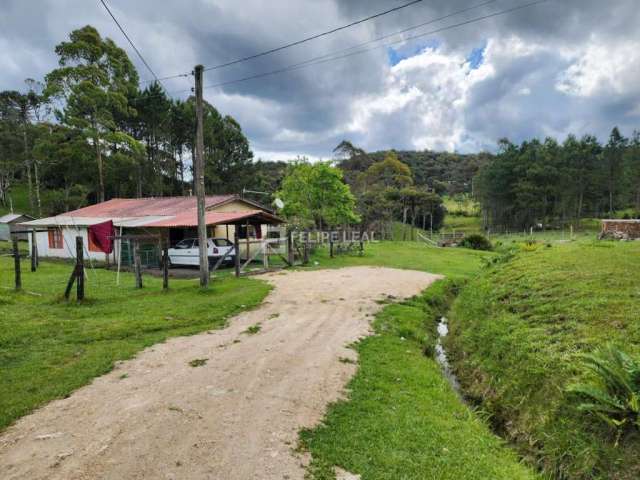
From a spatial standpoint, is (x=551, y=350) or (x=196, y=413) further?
(x=551, y=350)

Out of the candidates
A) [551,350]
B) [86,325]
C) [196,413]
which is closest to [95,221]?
[86,325]

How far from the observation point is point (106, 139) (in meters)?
28.5

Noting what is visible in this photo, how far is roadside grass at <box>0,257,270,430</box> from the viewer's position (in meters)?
4.83

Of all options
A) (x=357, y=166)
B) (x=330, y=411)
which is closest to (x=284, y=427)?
(x=330, y=411)

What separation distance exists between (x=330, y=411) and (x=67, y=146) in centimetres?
3333

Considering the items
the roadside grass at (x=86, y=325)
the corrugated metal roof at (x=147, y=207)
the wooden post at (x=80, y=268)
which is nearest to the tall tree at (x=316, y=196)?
the corrugated metal roof at (x=147, y=207)

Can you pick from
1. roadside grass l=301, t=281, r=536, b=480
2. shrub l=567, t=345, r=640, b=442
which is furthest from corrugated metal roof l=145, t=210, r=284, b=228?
shrub l=567, t=345, r=640, b=442

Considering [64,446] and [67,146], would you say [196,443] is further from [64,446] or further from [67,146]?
[67,146]

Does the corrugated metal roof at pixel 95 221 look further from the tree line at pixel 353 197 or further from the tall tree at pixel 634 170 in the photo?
the tall tree at pixel 634 170

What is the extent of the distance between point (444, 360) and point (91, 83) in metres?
30.1

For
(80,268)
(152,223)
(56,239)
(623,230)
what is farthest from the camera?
(623,230)

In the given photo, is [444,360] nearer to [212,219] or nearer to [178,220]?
[212,219]

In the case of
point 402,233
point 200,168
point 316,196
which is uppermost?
point 316,196

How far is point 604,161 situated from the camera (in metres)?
47.3
